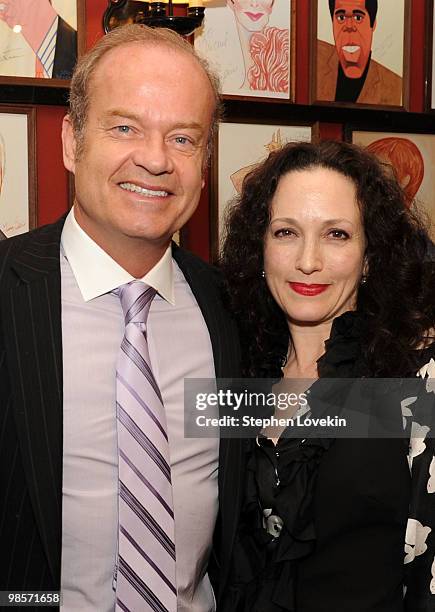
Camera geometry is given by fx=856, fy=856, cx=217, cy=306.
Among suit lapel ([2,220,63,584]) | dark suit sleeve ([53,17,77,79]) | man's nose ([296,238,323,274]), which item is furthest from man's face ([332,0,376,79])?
suit lapel ([2,220,63,584])

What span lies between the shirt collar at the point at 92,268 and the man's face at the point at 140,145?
0.02 meters

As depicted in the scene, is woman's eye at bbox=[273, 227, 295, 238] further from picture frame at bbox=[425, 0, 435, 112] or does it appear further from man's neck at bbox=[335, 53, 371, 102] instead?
picture frame at bbox=[425, 0, 435, 112]

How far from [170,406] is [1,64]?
167 centimetres

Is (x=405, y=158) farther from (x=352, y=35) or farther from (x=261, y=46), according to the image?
(x=261, y=46)

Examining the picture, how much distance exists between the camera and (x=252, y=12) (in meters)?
3.22

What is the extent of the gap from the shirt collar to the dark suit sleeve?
137 cm

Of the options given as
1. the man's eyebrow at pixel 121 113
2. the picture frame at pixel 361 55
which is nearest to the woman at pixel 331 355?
the man's eyebrow at pixel 121 113

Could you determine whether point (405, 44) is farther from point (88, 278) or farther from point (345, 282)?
point (88, 278)

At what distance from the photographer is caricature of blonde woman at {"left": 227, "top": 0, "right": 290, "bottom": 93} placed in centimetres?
321

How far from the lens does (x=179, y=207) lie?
164cm

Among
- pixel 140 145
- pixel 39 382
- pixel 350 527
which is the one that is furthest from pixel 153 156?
pixel 350 527

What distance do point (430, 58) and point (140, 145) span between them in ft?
8.02

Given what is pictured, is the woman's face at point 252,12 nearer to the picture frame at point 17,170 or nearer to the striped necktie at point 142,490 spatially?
the picture frame at point 17,170
